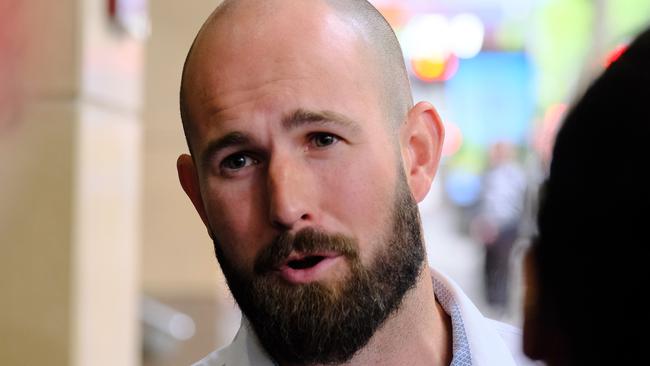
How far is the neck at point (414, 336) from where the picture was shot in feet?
4.30

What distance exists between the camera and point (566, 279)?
837mm

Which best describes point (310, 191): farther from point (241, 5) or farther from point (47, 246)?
point (47, 246)

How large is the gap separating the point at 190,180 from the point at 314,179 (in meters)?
0.18

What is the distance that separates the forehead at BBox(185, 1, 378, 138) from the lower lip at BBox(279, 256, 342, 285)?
0.57ft

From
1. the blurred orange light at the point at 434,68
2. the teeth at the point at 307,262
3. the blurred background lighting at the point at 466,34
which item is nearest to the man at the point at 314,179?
the teeth at the point at 307,262

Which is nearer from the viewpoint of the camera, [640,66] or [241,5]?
[640,66]

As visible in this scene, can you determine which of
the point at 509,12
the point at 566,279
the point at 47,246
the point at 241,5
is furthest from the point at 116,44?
the point at 509,12

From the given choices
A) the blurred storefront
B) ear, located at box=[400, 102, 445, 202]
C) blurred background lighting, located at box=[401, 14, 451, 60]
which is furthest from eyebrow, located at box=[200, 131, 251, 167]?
blurred background lighting, located at box=[401, 14, 451, 60]

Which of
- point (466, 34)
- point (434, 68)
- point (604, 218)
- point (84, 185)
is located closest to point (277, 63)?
point (604, 218)

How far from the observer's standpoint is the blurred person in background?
A: 2.56 feet

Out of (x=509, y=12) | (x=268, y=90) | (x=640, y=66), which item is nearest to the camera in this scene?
(x=640, y=66)

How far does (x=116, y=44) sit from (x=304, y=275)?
64.1 inches

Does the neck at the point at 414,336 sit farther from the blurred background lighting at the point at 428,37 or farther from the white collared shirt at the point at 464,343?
the blurred background lighting at the point at 428,37

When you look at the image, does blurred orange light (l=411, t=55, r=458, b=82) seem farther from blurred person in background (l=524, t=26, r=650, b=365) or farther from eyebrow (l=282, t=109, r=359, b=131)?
blurred person in background (l=524, t=26, r=650, b=365)
